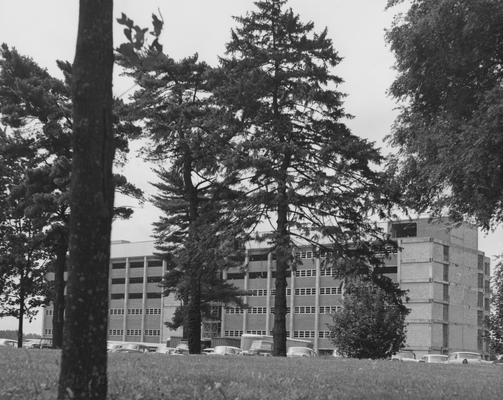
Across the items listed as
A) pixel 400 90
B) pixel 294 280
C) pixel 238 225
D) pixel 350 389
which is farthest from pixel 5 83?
pixel 294 280

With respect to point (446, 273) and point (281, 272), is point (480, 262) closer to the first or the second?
point (446, 273)

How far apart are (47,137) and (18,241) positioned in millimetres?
7533

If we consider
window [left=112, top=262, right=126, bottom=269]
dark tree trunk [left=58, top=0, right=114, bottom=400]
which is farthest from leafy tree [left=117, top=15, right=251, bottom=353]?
window [left=112, top=262, right=126, bottom=269]

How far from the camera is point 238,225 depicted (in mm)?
30141

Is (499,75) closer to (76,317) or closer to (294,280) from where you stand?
(76,317)

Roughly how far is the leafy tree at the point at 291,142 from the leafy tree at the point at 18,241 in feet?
36.5

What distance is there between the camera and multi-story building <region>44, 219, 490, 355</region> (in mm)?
95375

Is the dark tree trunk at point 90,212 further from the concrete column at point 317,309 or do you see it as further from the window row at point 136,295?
the window row at point 136,295

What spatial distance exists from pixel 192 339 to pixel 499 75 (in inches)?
737

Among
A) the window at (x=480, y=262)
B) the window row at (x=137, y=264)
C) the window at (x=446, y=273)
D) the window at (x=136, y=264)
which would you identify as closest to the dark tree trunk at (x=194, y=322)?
the window at (x=446, y=273)

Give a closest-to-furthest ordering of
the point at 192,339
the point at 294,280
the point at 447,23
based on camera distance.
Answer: the point at 447,23 → the point at 192,339 → the point at 294,280

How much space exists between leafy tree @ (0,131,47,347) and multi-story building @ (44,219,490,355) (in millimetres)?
48520

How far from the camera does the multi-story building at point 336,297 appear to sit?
95.4 m

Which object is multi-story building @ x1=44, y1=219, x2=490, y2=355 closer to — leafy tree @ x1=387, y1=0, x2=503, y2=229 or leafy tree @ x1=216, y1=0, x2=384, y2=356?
leafy tree @ x1=216, y1=0, x2=384, y2=356
